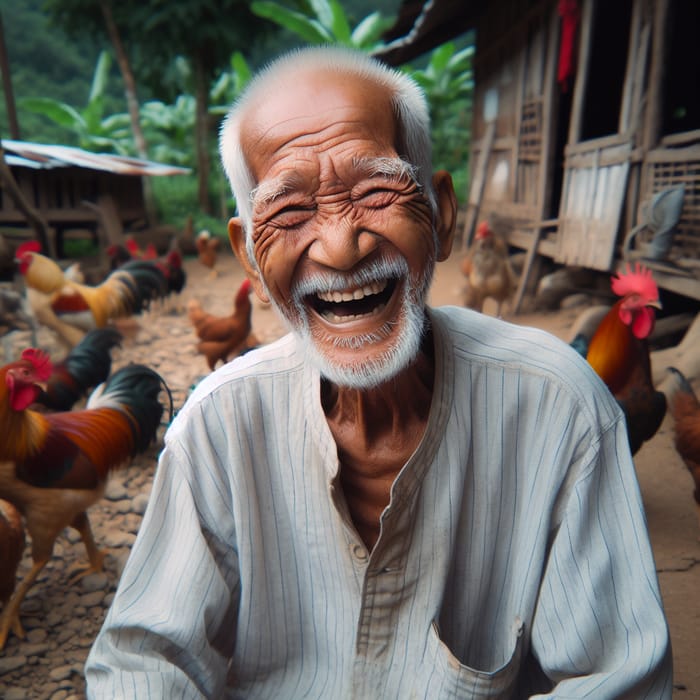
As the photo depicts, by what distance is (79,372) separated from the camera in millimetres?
5039

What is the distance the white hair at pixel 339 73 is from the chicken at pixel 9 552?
7.40ft

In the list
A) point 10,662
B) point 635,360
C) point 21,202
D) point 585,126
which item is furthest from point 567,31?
point 10,662

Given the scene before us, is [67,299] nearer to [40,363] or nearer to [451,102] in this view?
[40,363]

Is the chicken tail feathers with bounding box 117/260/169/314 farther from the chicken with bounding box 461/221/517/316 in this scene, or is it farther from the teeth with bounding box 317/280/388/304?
the teeth with bounding box 317/280/388/304

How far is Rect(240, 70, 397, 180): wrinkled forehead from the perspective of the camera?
1355 mm

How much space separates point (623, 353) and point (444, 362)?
2570 millimetres

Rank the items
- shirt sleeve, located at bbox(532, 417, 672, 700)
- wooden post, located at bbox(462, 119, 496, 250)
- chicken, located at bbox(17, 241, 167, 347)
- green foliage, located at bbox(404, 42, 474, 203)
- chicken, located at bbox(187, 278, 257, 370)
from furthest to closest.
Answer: green foliage, located at bbox(404, 42, 474, 203) → wooden post, located at bbox(462, 119, 496, 250) → chicken, located at bbox(17, 241, 167, 347) → chicken, located at bbox(187, 278, 257, 370) → shirt sleeve, located at bbox(532, 417, 672, 700)

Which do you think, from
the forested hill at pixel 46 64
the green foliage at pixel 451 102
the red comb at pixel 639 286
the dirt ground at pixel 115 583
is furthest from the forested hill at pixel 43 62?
the red comb at pixel 639 286

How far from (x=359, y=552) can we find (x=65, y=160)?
1053cm

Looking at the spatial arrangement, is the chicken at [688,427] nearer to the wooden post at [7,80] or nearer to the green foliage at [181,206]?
the wooden post at [7,80]

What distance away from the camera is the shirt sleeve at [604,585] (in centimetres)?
130

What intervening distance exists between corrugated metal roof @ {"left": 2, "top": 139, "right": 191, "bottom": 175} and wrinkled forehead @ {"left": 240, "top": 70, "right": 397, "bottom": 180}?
944 centimetres

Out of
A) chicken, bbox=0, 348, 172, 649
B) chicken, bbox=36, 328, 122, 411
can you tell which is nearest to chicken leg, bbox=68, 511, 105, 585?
chicken, bbox=0, 348, 172, 649

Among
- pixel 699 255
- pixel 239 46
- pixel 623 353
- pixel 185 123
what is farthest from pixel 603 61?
pixel 185 123
